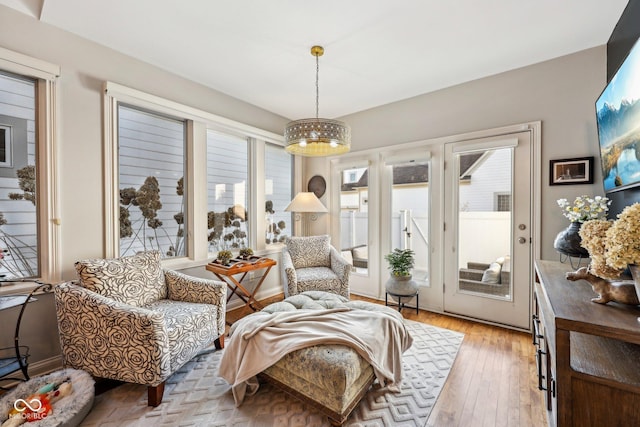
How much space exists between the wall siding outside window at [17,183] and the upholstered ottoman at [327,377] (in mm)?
2106

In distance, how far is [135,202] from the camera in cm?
272

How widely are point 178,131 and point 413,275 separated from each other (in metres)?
3.30

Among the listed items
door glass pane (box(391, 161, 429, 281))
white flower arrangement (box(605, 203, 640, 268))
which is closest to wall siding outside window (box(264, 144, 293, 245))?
door glass pane (box(391, 161, 429, 281))

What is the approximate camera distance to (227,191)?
11.6 feet

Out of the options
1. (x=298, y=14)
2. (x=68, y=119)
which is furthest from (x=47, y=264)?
(x=298, y=14)

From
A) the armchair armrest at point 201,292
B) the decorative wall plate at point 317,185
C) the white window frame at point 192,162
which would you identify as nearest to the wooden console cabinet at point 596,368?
the armchair armrest at point 201,292

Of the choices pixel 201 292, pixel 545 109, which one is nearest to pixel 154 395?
pixel 201 292

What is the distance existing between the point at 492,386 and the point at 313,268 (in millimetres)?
2145

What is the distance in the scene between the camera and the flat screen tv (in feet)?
4.31

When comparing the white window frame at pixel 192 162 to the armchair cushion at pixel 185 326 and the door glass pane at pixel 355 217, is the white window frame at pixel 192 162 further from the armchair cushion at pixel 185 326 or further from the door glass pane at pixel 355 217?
the door glass pane at pixel 355 217

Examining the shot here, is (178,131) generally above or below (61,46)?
below

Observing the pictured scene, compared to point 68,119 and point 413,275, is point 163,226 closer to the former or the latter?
point 68,119

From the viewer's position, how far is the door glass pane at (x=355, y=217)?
3.94 meters

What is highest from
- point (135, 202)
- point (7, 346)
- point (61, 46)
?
point (61, 46)
